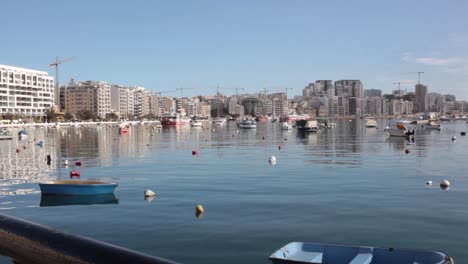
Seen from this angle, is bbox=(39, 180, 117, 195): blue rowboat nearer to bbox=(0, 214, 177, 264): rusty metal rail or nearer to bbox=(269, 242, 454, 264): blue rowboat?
bbox=(269, 242, 454, 264): blue rowboat

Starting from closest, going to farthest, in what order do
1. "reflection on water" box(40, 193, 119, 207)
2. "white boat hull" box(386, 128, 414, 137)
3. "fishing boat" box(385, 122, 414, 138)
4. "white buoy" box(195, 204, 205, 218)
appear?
"white buoy" box(195, 204, 205, 218) → "reflection on water" box(40, 193, 119, 207) → "fishing boat" box(385, 122, 414, 138) → "white boat hull" box(386, 128, 414, 137)

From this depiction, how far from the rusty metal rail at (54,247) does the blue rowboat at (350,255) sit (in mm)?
5927

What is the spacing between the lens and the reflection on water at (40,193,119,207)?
25.4 m

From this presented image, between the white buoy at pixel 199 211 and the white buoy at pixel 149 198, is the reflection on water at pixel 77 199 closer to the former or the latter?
the white buoy at pixel 149 198

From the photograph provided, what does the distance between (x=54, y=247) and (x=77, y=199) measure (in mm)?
21774

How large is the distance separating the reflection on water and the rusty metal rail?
62.7 feet

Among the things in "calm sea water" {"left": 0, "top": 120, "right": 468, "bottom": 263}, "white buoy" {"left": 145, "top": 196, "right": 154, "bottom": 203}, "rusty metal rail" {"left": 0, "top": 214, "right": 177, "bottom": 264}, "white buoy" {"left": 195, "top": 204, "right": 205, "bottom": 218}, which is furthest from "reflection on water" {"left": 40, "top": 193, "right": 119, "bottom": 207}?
"rusty metal rail" {"left": 0, "top": 214, "right": 177, "bottom": 264}

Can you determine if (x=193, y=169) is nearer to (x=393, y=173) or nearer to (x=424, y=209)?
(x=393, y=173)

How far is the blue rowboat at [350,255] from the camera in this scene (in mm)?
10781

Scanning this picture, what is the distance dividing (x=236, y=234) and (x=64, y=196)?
12766 millimetres

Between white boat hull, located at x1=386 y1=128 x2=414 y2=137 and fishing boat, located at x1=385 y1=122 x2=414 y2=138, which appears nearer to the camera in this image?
fishing boat, located at x1=385 y1=122 x2=414 y2=138

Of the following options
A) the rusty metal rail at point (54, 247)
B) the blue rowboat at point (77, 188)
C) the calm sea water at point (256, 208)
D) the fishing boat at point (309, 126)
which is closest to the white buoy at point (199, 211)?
the calm sea water at point (256, 208)

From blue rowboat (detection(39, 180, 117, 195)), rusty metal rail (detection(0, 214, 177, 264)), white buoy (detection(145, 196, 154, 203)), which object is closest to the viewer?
rusty metal rail (detection(0, 214, 177, 264))

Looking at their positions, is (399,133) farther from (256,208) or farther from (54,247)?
(54,247)
